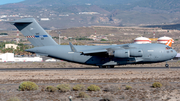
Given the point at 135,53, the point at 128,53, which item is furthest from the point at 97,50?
the point at 135,53

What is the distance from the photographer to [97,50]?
35.0 m

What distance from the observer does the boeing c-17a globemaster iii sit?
35.3m

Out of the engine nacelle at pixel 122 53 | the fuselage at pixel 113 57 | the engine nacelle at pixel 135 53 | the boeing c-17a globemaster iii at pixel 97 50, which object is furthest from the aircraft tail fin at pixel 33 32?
the engine nacelle at pixel 135 53

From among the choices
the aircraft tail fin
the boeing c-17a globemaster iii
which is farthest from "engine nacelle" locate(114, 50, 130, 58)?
the aircraft tail fin

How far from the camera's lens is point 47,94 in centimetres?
1980

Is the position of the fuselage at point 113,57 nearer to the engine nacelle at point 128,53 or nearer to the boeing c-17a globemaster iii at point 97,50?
the boeing c-17a globemaster iii at point 97,50

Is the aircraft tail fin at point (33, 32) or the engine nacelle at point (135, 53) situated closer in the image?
the engine nacelle at point (135, 53)

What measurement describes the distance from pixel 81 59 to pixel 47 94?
1673cm

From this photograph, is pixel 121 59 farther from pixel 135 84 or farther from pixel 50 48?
pixel 135 84

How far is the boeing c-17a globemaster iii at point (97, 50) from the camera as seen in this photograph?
35.3m

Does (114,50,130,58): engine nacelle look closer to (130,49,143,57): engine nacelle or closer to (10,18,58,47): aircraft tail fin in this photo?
(130,49,143,57): engine nacelle

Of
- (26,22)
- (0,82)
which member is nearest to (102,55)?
(26,22)

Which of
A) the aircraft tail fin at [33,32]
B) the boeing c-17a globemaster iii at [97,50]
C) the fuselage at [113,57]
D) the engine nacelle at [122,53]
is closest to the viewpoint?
the engine nacelle at [122,53]

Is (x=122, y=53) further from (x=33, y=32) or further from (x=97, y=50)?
(x=33, y=32)
